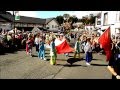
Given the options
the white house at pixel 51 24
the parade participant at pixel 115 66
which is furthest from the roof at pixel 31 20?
the parade participant at pixel 115 66

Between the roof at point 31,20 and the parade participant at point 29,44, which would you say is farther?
the roof at point 31,20

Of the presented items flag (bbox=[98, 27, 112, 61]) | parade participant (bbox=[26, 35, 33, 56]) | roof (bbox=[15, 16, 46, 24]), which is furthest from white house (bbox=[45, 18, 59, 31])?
flag (bbox=[98, 27, 112, 61])

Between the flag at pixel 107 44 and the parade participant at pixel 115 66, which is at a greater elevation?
the flag at pixel 107 44

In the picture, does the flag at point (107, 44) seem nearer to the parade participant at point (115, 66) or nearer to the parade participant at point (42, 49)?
the parade participant at point (115, 66)

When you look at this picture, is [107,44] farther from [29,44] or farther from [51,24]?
[51,24]

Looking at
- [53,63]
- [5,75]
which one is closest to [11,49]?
[53,63]

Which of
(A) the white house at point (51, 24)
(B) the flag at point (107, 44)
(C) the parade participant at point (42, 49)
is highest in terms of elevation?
(A) the white house at point (51, 24)

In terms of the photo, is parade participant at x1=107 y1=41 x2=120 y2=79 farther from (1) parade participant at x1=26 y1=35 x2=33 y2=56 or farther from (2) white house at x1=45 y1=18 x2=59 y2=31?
(2) white house at x1=45 y1=18 x2=59 y2=31

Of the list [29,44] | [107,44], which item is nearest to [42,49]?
[29,44]

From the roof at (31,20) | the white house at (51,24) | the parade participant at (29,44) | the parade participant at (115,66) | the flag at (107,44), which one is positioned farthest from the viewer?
the white house at (51,24)

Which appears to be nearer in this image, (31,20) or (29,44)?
(29,44)

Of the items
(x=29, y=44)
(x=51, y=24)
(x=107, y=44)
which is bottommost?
(x=29, y=44)
